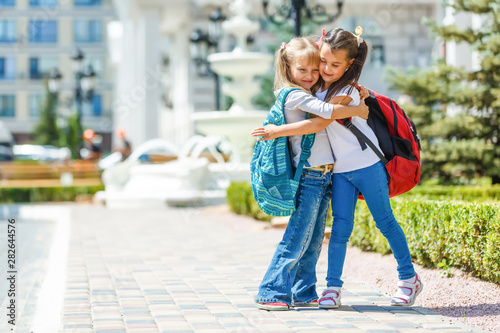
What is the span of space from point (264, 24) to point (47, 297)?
97.5ft

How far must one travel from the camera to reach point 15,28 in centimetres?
6569

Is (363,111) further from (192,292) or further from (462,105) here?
(462,105)

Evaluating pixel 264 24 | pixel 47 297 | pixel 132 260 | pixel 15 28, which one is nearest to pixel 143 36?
pixel 264 24

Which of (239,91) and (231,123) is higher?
(239,91)

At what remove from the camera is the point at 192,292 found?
5457 millimetres

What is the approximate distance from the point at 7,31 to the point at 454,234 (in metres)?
64.8

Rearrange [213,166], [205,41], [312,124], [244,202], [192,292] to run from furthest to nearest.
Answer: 1. [205,41]
2. [213,166]
3. [244,202]
4. [192,292]
5. [312,124]

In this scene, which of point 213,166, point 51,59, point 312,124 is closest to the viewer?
point 312,124

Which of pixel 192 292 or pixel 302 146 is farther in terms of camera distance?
pixel 192 292

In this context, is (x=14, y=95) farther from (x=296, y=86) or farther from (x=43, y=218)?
(x=296, y=86)

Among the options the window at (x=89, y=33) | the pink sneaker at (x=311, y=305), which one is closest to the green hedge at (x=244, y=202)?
the pink sneaker at (x=311, y=305)

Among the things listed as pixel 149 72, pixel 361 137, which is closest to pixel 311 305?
pixel 361 137

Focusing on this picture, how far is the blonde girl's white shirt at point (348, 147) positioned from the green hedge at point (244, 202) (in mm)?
6272

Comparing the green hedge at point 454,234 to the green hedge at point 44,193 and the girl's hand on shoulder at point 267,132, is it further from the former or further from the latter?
the green hedge at point 44,193
